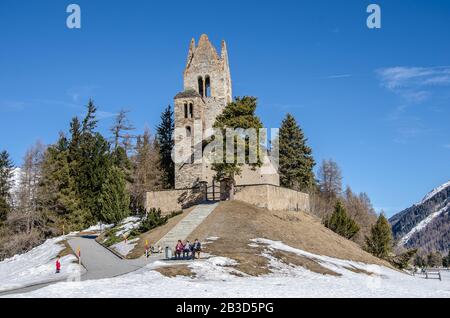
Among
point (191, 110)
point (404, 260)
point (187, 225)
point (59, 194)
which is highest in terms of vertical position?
point (191, 110)

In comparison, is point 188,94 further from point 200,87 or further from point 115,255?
point 115,255

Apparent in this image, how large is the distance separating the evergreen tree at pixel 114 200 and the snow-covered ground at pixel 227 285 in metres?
23.3

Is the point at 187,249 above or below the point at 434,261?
above

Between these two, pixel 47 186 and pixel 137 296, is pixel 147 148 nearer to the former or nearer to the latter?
pixel 47 186

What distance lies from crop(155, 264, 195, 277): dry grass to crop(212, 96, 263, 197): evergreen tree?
16.6 metres

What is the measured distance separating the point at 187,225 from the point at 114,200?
49.5ft

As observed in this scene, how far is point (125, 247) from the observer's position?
32.8m

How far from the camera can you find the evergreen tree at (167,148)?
53531 mm

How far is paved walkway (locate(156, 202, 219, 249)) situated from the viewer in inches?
1262

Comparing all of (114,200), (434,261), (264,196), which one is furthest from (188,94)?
(434,261)

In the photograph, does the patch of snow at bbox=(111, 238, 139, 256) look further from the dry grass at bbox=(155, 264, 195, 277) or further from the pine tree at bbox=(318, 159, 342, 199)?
the pine tree at bbox=(318, 159, 342, 199)

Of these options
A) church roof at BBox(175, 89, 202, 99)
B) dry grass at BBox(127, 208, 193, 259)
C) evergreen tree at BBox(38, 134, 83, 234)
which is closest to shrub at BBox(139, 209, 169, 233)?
dry grass at BBox(127, 208, 193, 259)

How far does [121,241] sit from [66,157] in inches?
1177

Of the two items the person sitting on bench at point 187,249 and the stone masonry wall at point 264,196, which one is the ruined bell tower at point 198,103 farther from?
the person sitting on bench at point 187,249
